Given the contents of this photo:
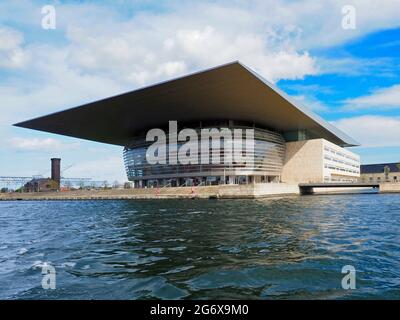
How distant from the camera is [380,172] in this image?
419ft

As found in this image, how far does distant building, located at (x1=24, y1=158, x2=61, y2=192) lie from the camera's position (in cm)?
10025

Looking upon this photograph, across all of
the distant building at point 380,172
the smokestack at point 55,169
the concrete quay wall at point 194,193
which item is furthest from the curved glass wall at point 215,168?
the distant building at point 380,172

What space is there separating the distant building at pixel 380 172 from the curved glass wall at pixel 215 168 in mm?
58650

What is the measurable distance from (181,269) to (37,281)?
2.75 metres

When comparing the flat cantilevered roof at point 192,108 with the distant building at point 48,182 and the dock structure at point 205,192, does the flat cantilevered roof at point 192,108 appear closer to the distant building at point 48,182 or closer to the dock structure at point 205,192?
the dock structure at point 205,192

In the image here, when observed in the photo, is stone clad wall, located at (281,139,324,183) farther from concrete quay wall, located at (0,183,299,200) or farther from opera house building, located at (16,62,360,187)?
concrete quay wall, located at (0,183,299,200)

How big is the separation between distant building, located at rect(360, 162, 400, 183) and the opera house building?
41586 millimetres

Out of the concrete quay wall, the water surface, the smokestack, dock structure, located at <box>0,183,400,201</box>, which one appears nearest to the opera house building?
dock structure, located at <box>0,183,400,201</box>

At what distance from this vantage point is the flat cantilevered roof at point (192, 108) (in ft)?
154

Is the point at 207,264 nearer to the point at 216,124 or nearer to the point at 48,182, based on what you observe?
the point at 216,124

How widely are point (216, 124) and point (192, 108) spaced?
30.3 feet

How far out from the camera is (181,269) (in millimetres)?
7324
